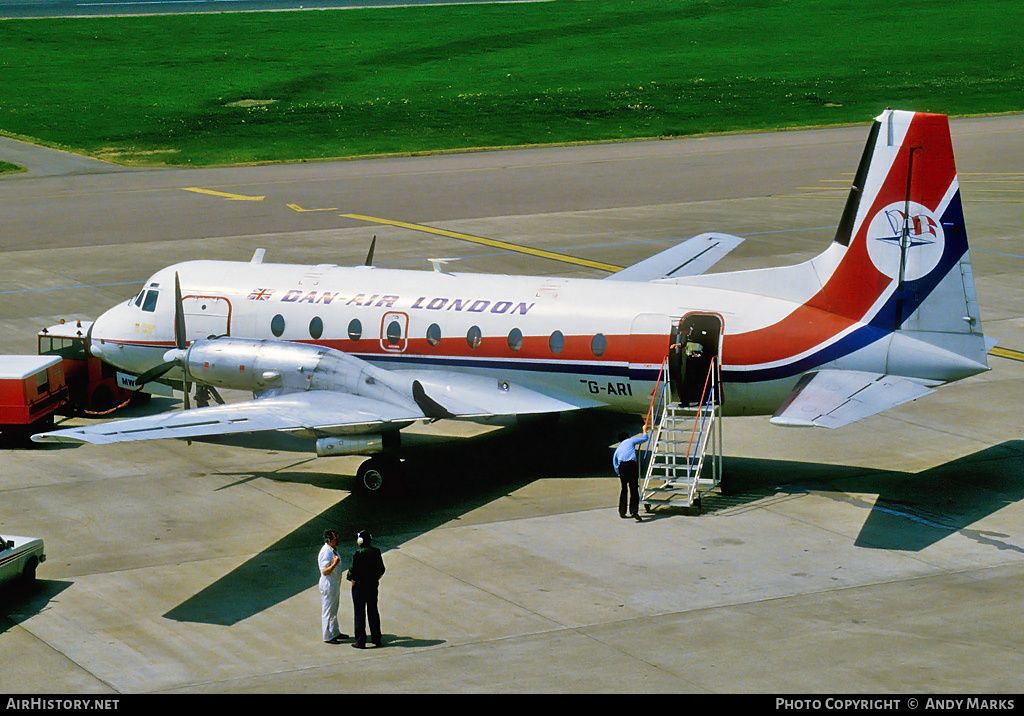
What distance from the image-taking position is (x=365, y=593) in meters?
17.5

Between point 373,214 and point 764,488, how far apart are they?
31.4 m

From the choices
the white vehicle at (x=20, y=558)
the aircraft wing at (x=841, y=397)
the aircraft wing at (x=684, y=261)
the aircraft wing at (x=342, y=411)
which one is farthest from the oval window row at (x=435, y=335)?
the white vehicle at (x=20, y=558)

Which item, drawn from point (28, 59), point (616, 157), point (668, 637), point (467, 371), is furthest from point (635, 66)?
point (668, 637)

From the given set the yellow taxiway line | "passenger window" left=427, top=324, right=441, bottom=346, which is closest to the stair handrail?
"passenger window" left=427, top=324, right=441, bottom=346

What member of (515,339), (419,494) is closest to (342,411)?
(419,494)

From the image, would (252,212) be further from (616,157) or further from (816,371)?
(816,371)

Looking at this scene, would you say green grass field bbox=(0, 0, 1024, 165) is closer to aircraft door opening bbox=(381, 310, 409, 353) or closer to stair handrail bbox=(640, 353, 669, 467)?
aircraft door opening bbox=(381, 310, 409, 353)

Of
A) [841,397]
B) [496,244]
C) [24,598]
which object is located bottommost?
[24,598]

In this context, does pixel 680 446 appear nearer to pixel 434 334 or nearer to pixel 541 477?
pixel 541 477

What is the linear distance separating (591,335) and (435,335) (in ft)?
10.3

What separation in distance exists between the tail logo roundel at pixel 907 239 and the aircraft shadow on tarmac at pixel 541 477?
401 cm

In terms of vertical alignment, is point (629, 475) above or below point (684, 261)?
below

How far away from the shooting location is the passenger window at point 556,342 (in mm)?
24672

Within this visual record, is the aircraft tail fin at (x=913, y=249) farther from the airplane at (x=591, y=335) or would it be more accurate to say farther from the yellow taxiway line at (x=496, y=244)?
the yellow taxiway line at (x=496, y=244)
